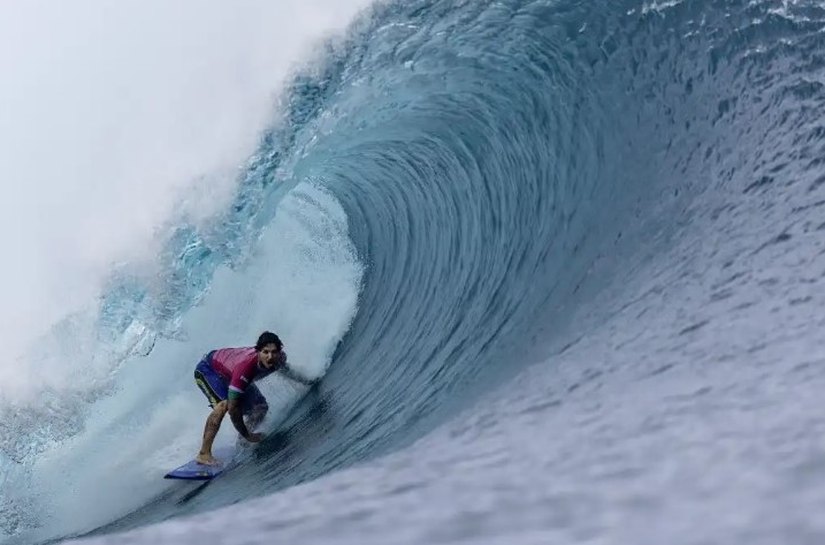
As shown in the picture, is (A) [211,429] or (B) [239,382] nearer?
(B) [239,382]

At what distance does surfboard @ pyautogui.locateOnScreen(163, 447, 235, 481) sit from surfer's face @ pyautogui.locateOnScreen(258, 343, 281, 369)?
2.89 ft

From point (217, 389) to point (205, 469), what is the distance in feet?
1.76

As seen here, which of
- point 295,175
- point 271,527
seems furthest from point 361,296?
point 271,527

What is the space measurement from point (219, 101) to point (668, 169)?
3636mm

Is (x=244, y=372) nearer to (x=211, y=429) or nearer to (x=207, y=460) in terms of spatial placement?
(x=211, y=429)

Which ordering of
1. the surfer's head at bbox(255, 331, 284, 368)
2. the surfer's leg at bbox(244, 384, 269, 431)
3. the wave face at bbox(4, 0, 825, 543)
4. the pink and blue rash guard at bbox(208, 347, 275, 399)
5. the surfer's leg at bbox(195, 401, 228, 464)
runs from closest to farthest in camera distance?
the wave face at bbox(4, 0, 825, 543) → the surfer's head at bbox(255, 331, 284, 368) → the pink and blue rash guard at bbox(208, 347, 275, 399) → the surfer's leg at bbox(195, 401, 228, 464) → the surfer's leg at bbox(244, 384, 269, 431)

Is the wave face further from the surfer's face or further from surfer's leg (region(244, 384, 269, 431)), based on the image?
the surfer's face

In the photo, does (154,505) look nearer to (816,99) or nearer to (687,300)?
(687,300)

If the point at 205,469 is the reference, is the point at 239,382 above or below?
above

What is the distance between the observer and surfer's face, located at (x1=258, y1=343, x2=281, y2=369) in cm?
493

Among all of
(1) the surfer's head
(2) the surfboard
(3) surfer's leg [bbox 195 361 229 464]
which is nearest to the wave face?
(2) the surfboard

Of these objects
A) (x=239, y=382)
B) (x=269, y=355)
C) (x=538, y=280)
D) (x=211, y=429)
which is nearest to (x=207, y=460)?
(x=211, y=429)

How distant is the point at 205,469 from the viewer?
541 centimetres

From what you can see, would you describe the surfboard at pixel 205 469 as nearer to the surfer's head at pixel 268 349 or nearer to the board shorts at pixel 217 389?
the board shorts at pixel 217 389
